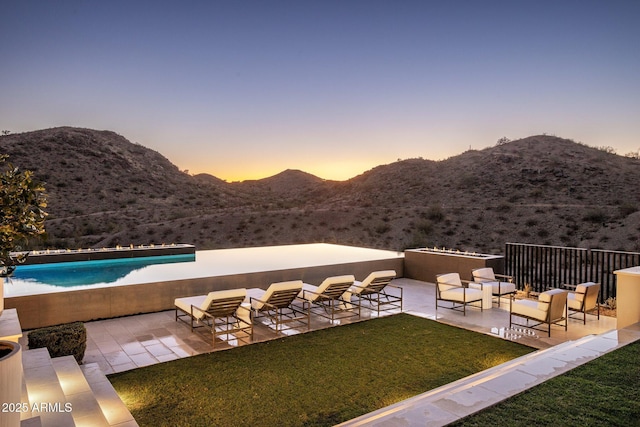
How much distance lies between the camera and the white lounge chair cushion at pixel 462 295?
771cm

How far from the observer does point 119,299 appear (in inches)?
297

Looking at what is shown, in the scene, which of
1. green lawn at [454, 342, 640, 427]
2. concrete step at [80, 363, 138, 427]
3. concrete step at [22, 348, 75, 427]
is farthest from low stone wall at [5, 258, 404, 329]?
green lawn at [454, 342, 640, 427]

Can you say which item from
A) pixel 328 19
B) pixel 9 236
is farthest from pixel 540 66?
pixel 9 236

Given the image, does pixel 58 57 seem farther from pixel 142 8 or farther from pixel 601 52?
pixel 601 52

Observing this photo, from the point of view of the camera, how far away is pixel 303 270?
9789 millimetres

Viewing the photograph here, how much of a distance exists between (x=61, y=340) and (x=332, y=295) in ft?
13.8

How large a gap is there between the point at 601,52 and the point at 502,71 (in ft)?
11.1

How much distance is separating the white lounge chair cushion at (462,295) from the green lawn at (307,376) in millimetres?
1153

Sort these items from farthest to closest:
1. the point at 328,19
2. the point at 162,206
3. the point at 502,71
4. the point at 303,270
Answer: the point at 162,206 → the point at 502,71 → the point at 328,19 → the point at 303,270

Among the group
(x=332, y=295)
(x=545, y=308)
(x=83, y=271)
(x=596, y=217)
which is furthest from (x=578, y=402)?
(x=596, y=217)

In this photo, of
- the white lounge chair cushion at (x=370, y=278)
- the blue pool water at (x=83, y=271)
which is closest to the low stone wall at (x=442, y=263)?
the white lounge chair cushion at (x=370, y=278)

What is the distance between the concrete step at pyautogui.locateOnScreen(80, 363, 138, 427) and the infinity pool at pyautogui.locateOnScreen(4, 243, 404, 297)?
3.12 m

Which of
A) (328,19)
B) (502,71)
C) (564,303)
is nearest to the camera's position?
(564,303)

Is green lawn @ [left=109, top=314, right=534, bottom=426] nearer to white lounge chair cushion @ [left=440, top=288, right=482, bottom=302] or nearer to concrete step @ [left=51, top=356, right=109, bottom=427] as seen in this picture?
concrete step @ [left=51, top=356, right=109, bottom=427]
